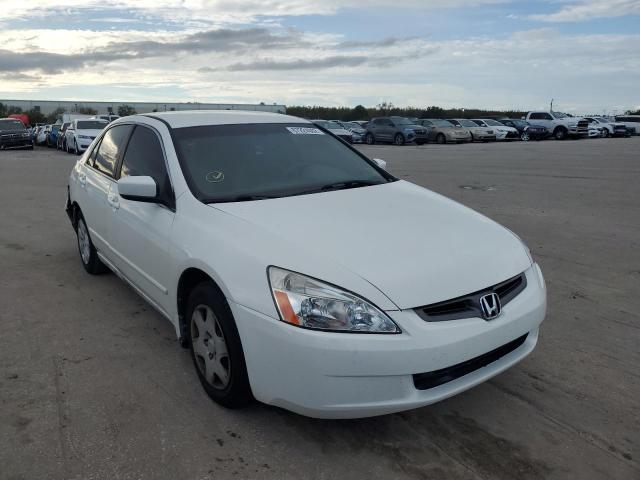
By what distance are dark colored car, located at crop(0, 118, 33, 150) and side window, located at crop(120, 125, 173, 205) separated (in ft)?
95.7

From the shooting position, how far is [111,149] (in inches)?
194

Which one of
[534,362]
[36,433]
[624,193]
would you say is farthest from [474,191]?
[36,433]

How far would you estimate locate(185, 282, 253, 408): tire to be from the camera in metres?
2.92

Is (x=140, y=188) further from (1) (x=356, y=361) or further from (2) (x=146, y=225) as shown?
(1) (x=356, y=361)

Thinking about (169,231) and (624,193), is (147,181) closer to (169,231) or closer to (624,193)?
(169,231)

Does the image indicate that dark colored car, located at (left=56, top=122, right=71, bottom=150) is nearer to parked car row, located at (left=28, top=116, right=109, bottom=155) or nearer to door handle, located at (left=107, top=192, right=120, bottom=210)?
parked car row, located at (left=28, top=116, right=109, bottom=155)

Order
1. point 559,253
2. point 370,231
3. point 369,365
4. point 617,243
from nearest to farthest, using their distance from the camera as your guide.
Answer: point 369,365 → point 370,231 → point 559,253 → point 617,243

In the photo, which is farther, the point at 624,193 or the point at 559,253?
the point at 624,193

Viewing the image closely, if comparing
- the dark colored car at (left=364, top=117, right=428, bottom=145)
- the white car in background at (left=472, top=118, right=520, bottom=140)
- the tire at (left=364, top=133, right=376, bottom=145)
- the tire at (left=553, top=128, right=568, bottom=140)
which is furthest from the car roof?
the tire at (left=553, top=128, right=568, bottom=140)

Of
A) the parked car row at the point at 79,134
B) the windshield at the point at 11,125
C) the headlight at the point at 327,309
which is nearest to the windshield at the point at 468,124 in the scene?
the parked car row at the point at 79,134

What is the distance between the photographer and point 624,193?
10.6 m

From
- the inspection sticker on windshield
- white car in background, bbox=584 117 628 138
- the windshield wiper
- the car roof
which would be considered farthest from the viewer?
white car in background, bbox=584 117 628 138

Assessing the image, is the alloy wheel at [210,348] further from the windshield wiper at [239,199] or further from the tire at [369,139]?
the tire at [369,139]

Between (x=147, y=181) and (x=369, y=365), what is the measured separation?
1962 millimetres
